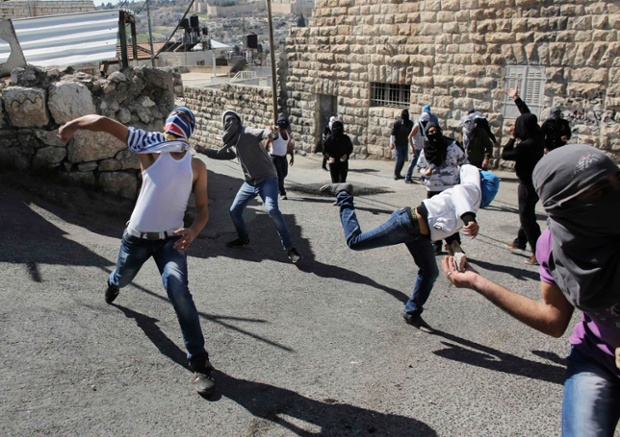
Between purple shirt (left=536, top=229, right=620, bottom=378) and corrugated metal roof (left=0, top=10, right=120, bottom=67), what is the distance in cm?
788

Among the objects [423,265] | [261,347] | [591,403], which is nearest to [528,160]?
[423,265]

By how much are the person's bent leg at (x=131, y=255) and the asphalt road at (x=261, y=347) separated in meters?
0.49

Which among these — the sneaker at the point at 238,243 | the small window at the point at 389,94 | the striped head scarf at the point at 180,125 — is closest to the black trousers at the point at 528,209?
the sneaker at the point at 238,243

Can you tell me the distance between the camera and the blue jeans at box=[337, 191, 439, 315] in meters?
4.89

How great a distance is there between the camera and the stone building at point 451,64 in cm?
1157

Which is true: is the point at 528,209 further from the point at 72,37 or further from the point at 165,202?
the point at 72,37

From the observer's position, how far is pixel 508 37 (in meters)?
12.6

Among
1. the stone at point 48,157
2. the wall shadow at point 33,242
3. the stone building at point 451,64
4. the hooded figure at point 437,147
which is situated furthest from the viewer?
the stone building at point 451,64

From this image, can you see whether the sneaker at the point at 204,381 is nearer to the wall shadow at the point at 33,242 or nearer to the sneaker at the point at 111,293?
the sneaker at the point at 111,293

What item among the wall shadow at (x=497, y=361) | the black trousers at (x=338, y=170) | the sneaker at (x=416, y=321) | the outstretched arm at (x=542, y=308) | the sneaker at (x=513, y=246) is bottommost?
the sneaker at (x=513, y=246)

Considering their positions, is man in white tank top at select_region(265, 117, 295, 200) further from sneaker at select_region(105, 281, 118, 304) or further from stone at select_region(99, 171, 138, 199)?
sneaker at select_region(105, 281, 118, 304)

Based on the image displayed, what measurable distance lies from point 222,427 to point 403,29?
12.6m

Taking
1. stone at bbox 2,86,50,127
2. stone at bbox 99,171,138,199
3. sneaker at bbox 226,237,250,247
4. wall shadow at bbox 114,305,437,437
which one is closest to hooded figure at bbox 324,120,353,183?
sneaker at bbox 226,237,250,247

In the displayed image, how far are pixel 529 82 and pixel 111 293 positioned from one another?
10.2 metres
